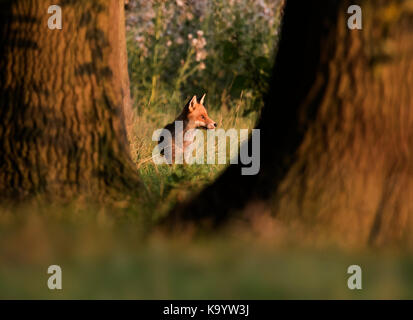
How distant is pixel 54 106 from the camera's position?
5.97 metres

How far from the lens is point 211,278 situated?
4.14 meters

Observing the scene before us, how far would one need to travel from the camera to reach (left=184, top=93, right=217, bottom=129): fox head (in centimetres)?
1135

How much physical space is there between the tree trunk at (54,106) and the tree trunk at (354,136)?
174cm

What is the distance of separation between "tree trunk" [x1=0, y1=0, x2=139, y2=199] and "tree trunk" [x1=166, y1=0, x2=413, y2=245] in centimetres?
174

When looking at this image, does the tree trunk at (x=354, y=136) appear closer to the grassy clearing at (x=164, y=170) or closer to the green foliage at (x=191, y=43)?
the grassy clearing at (x=164, y=170)

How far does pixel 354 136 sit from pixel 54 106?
8.14ft

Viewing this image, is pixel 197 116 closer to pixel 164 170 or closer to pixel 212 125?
pixel 212 125

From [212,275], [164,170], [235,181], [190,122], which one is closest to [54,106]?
[235,181]

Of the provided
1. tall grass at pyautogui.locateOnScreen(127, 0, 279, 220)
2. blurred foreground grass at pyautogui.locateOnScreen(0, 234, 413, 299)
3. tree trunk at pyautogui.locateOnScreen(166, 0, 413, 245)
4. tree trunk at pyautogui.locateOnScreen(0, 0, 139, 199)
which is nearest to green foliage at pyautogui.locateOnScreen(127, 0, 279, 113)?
tall grass at pyautogui.locateOnScreen(127, 0, 279, 220)

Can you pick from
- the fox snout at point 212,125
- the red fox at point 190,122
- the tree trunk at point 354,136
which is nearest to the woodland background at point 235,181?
the tree trunk at point 354,136

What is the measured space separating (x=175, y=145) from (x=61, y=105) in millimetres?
4789

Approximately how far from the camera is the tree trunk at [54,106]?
19.5ft
